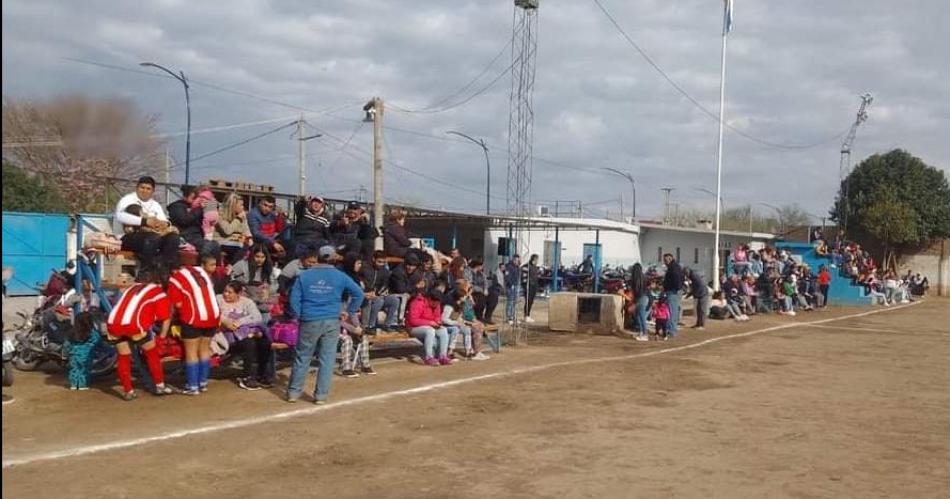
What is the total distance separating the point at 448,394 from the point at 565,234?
35.5 metres

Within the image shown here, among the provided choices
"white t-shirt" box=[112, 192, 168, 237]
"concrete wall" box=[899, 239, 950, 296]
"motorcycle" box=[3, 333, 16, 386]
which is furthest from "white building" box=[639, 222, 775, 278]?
"motorcycle" box=[3, 333, 16, 386]

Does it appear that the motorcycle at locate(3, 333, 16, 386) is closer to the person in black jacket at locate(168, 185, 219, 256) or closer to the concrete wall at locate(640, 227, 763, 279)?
the person in black jacket at locate(168, 185, 219, 256)

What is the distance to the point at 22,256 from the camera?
2530 cm

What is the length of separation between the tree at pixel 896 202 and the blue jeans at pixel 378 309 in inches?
1790

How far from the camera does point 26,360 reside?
1084 centimetres

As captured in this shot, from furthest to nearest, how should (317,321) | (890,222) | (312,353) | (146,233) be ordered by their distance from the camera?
(890,222)
(146,233)
(312,353)
(317,321)

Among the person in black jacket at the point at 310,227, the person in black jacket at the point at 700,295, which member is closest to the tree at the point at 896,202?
the person in black jacket at the point at 700,295

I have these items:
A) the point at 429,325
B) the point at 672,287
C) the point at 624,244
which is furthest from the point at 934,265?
the point at 429,325

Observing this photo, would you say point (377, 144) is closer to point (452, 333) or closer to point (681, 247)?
point (452, 333)

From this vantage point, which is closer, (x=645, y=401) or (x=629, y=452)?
(x=629, y=452)

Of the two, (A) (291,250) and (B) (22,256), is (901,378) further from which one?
(B) (22,256)

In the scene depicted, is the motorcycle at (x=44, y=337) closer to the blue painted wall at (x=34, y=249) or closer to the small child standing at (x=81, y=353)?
the small child standing at (x=81, y=353)

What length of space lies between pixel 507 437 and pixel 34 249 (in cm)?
2252

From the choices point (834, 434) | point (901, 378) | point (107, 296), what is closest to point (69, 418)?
point (107, 296)
